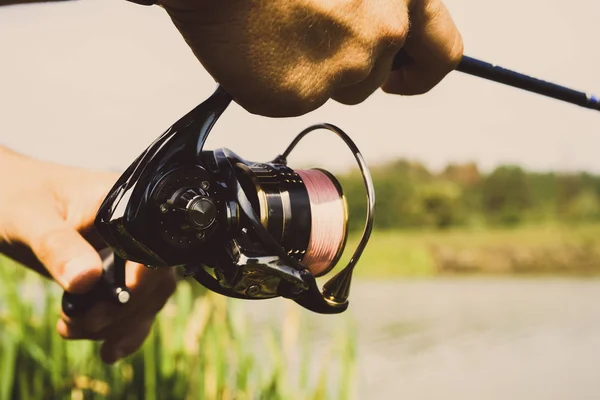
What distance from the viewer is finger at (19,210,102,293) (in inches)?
36.7

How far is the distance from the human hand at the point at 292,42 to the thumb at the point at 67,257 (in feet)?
1.35

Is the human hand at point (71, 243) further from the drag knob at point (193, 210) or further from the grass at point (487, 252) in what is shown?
the grass at point (487, 252)

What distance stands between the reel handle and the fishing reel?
24 cm

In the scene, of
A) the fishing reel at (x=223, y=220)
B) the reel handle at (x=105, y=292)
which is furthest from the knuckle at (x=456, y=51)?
the reel handle at (x=105, y=292)

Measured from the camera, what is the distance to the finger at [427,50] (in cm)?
73

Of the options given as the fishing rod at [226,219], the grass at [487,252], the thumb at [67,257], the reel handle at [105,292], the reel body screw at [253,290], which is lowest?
the grass at [487,252]

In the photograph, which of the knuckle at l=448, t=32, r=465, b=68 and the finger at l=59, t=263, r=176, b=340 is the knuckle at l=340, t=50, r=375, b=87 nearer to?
the knuckle at l=448, t=32, r=465, b=68

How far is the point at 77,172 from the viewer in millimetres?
1144

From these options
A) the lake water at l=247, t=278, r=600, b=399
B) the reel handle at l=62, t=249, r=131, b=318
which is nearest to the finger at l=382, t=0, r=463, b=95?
the reel handle at l=62, t=249, r=131, b=318

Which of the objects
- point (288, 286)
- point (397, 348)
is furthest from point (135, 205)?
point (397, 348)

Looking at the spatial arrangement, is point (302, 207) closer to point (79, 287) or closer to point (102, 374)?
point (79, 287)

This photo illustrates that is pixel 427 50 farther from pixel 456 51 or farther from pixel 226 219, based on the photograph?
pixel 226 219

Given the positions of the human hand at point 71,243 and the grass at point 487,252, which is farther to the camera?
the grass at point 487,252

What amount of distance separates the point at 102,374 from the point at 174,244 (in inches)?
56.1
